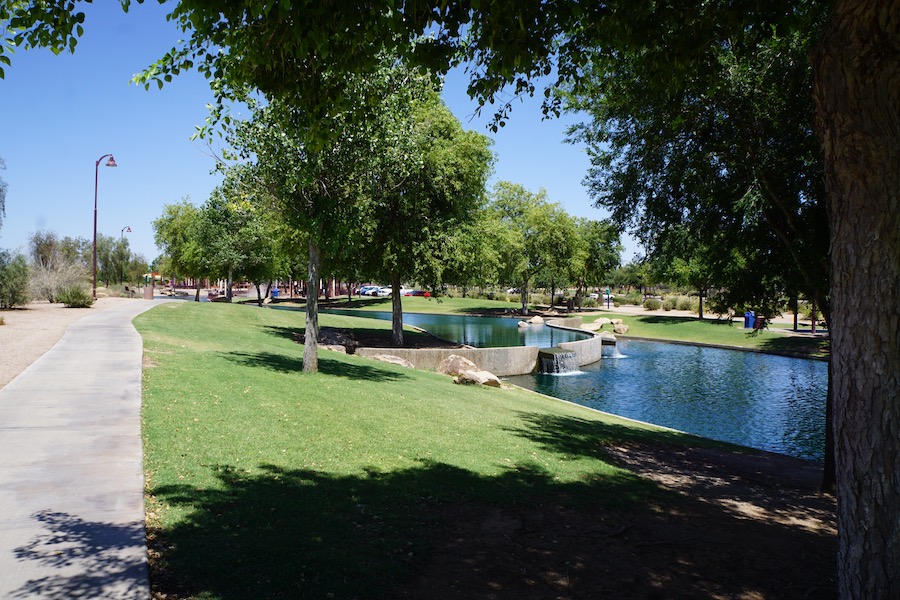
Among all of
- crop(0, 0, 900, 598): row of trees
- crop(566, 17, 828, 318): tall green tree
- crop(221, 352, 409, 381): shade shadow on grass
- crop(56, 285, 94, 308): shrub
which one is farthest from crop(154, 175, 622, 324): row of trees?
crop(56, 285, 94, 308): shrub

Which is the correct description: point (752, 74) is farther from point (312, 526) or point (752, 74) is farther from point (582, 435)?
point (312, 526)

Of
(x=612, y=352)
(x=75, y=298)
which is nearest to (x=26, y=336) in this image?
(x=75, y=298)

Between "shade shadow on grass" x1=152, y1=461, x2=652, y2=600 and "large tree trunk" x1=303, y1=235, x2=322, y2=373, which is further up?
"large tree trunk" x1=303, y1=235, x2=322, y2=373

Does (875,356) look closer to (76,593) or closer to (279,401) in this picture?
(76,593)

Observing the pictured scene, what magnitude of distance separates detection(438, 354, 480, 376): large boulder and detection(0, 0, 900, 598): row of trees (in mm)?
13028

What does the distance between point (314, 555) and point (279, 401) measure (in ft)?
20.2

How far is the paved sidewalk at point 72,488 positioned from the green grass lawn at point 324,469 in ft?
0.77

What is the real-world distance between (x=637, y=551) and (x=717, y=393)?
1928cm

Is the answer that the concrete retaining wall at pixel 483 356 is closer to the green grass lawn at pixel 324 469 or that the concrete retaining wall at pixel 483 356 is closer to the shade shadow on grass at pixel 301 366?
the shade shadow on grass at pixel 301 366

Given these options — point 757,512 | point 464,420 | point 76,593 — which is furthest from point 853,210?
point 464,420

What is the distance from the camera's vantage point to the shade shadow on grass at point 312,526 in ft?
14.7

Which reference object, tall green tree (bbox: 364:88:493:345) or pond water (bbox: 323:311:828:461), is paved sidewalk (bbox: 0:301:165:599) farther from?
tall green tree (bbox: 364:88:493:345)

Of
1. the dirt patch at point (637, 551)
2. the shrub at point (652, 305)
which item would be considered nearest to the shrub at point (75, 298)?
the dirt patch at point (637, 551)

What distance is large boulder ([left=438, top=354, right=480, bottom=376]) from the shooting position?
939 inches
